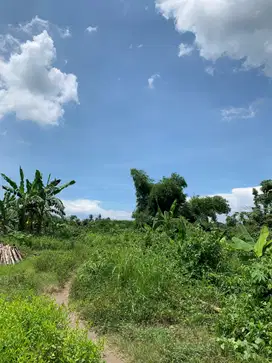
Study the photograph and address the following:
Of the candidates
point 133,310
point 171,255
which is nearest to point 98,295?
point 133,310

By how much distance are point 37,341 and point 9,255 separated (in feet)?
32.1

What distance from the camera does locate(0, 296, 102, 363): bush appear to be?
2.99m

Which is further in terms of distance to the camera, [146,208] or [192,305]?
[146,208]

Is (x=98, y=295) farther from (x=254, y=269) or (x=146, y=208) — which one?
(x=146, y=208)

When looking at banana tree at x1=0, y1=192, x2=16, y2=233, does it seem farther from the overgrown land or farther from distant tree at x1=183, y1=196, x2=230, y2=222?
distant tree at x1=183, y1=196, x2=230, y2=222

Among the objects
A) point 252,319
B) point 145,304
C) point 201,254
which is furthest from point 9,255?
point 252,319

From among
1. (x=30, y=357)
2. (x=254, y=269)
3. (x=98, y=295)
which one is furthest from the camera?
(x=98, y=295)

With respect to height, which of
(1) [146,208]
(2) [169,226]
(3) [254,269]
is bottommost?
(3) [254,269]

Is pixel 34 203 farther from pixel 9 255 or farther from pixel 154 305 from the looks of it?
pixel 154 305

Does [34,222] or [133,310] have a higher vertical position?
[34,222]

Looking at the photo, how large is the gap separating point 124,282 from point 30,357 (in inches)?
151

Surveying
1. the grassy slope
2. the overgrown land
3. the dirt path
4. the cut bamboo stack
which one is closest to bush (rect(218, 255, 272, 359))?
the overgrown land

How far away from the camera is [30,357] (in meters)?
3.03

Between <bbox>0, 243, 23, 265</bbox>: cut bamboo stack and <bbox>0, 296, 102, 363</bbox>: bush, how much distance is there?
889cm
